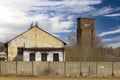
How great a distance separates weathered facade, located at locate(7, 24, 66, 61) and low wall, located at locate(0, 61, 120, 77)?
339 inches

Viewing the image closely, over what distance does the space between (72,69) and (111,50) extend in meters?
50.5

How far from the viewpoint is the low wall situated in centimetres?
4731

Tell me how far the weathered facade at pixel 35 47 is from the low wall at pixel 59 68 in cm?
860

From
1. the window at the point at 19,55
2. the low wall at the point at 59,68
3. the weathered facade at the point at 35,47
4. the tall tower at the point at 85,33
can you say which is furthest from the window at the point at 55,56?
the tall tower at the point at 85,33

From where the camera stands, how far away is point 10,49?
191 ft

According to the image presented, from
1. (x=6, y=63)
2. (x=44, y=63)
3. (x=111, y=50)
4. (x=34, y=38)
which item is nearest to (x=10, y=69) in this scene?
(x=6, y=63)

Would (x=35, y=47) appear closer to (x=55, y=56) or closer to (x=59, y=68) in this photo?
(x=55, y=56)

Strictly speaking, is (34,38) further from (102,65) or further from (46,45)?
(102,65)

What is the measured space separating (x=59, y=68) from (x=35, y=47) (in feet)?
37.6

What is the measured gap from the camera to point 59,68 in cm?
4809

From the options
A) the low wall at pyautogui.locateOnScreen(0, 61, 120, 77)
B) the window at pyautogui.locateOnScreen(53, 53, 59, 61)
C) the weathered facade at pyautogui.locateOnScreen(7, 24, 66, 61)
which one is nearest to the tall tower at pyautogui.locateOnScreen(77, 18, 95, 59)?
the weathered facade at pyautogui.locateOnScreen(7, 24, 66, 61)

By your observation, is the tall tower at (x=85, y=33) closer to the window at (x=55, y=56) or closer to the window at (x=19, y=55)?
the window at (x=55, y=56)

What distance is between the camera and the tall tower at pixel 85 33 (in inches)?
3354

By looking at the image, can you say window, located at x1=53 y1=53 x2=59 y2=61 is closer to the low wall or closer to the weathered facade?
the weathered facade
